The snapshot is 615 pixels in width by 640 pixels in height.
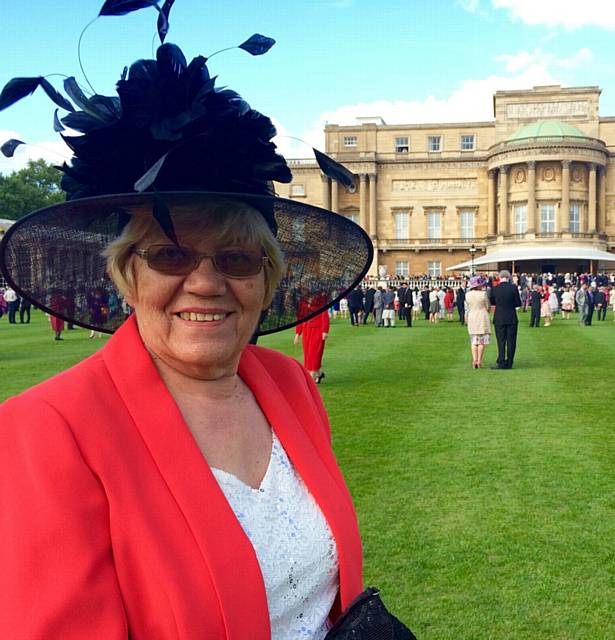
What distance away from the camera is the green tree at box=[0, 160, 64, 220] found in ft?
239

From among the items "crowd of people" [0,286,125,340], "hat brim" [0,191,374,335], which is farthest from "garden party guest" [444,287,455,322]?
"crowd of people" [0,286,125,340]

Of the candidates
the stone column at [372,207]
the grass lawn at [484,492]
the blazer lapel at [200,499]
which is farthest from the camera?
the stone column at [372,207]

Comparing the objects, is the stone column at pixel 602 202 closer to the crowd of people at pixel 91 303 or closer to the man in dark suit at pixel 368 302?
the man in dark suit at pixel 368 302

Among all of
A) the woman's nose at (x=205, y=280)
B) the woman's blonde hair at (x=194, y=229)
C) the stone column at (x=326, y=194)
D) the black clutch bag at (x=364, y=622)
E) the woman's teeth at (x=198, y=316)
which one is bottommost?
the black clutch bag at (x=364, y=622)

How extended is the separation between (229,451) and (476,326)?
12465 millimetres

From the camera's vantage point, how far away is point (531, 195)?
2174 inches

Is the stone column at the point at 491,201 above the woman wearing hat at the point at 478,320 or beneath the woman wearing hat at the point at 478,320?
above

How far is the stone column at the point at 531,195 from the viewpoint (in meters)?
55.2

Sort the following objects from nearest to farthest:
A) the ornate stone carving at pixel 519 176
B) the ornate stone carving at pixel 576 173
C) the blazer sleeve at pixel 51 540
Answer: the blazer sleeve at pixel 51 540, the ornate stone carving at pixel 576 173, the ornate stone carving at pixel 519 176

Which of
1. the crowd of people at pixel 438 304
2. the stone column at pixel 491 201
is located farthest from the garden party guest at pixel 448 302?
the stone column at pixel 491 201

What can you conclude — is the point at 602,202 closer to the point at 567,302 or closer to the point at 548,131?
the point at 548,131

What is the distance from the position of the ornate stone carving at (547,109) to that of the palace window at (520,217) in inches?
411

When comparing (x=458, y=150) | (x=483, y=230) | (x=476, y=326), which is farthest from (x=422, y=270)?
(x=476, y=326)

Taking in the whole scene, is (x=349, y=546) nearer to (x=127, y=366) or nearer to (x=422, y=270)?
(x=127, y=366)
